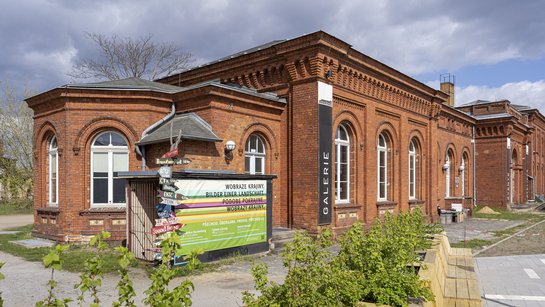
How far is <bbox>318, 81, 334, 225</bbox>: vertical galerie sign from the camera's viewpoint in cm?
1320

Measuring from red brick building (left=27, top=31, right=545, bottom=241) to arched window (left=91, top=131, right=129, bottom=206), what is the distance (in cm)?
3

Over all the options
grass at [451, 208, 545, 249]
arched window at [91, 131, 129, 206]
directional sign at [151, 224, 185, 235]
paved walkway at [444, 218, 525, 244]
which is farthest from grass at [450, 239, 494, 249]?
arched window at [91, 131, 129, 206]

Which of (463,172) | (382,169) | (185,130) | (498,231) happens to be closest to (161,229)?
(185,130)

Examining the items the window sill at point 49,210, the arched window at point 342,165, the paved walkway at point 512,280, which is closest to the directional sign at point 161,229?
the paved walkway at point 512,280

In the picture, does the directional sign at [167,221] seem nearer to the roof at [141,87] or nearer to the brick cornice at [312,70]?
the roof at [141,87]

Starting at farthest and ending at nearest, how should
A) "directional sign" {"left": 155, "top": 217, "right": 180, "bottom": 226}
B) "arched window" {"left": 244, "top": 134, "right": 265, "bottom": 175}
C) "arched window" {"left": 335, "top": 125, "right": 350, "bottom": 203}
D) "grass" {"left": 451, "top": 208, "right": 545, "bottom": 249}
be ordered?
"arched window" {"left": 335, "top": 125, "right": 350, "bottom": 203}, "grass" {"left": 451, "top": 208, "right": 545, "bottom": 249}, "arched window" {"left": 244, "top": 134, "right": 265, "bottom": 175}, "directional sign" {"left": 155, "top": 217, "right": 180, "bottom": 226}

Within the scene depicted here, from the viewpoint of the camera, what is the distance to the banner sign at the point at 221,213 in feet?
30.9

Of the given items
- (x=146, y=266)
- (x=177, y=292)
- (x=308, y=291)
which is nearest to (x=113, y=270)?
(x=146, y=266)

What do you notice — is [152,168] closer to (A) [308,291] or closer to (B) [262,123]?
(B) [262,123]

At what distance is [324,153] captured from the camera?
13.4 m

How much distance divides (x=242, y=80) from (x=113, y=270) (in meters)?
8.72

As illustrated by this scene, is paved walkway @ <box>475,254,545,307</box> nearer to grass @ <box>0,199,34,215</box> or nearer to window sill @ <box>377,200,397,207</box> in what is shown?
window sill @ <box>377,200,397,207</box>

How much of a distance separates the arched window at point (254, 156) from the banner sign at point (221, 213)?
205cm

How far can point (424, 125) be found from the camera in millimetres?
20766
